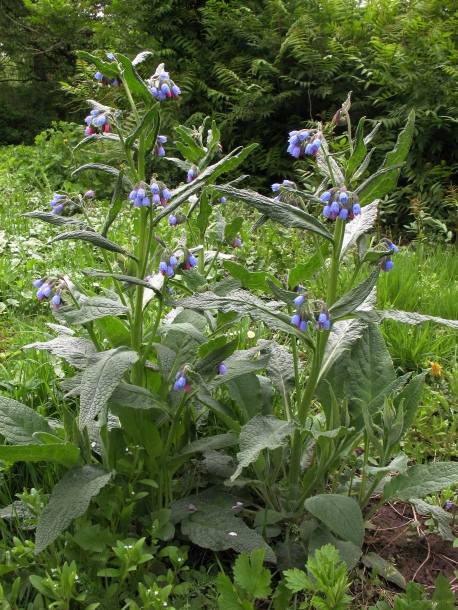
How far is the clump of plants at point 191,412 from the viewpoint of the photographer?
149 cm

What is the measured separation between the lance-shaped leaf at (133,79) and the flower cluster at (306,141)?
449 millimetres

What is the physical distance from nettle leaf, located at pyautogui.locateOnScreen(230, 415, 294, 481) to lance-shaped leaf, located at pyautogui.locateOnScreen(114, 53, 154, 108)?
39.9 inches

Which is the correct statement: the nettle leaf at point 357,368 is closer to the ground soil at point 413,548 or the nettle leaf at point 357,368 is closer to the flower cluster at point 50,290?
the ground soil at point 413,548

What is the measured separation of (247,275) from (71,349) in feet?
2.04

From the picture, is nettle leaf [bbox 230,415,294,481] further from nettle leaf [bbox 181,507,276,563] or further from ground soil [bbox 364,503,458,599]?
ground soil [bbox 364,503,458,599]

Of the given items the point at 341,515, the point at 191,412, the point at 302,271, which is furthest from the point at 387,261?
the point at 191,412

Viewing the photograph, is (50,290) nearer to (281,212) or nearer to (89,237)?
(89,237)

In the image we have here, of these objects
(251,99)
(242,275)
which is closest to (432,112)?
(251,99)

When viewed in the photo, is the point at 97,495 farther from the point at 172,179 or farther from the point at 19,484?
the point at 172,179

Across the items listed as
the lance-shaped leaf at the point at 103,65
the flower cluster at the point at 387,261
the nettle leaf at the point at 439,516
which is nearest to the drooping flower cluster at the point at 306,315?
the flower cluster at the point at 387,261

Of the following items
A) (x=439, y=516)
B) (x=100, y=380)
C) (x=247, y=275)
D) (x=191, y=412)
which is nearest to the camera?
(x=100, y=380)

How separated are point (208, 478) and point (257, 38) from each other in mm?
7209

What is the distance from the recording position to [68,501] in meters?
1.51

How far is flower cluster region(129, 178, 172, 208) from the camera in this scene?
1550mm
